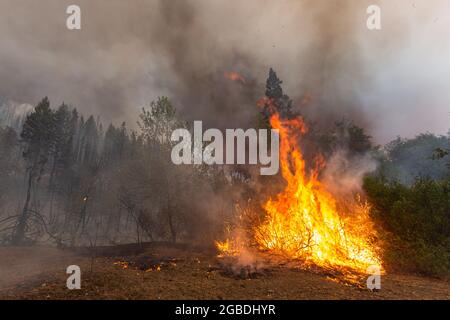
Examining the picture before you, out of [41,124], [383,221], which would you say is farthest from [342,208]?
[41,124]

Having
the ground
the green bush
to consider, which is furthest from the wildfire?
the ground

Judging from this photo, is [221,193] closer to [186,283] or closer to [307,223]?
[307,223]

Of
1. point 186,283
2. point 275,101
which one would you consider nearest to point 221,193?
point 275,101

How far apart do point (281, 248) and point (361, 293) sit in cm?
477

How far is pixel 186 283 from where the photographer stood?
7352 mm

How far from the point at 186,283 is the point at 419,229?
10164 millimetres

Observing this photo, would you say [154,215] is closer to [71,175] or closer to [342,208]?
[342,208]

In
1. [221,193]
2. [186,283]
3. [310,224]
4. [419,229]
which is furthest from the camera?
[221,193]

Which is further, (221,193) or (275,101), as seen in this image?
(221,193)

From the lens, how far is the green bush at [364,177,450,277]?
9969 mm

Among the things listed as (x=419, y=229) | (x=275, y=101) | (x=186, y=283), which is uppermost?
(x=275, y=101)

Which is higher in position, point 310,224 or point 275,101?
point 275,101

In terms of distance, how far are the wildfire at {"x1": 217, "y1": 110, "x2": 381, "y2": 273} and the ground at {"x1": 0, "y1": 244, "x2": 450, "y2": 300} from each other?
1.52 m

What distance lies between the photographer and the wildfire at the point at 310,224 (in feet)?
34.7
